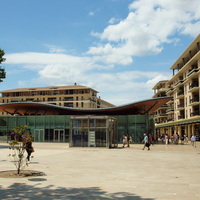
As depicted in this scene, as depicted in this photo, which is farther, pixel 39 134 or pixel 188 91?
pixel 188 91

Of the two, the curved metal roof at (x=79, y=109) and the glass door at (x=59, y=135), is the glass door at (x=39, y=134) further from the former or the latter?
the curved metal roof at (x=79, y=109)

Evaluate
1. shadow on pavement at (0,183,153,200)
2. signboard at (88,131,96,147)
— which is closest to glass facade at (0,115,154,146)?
signboard at (88,131,96,147)

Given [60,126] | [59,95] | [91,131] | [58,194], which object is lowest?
[58,194]

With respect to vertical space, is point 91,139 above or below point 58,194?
above

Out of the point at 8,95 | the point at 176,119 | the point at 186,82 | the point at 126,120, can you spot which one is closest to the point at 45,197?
the point at 126,120

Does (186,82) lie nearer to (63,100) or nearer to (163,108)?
(163,108)

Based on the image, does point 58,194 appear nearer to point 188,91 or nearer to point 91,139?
point 91,139

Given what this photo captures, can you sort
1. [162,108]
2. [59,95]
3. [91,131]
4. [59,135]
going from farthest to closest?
1. [59,95]
2. [162,108]
3. [59,135]
4. [91,131]

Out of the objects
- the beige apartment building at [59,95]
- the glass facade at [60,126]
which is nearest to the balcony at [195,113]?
the glass facade at [60,126]

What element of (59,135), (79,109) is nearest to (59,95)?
(79,109)

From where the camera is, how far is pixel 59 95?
99688 millimetres

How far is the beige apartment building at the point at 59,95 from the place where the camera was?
98062 millimetres

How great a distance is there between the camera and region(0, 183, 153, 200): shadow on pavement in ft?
21.4

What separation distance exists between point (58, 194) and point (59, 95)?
93945mm
